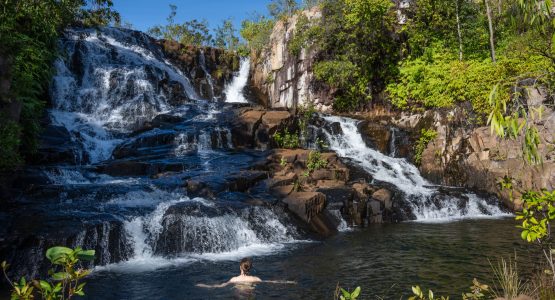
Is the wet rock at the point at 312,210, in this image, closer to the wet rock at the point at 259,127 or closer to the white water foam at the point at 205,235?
the white water foam at the point at 205,235

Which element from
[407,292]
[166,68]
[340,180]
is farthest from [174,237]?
[166,68]

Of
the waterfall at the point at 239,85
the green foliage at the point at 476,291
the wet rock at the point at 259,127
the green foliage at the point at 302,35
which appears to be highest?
the green foliage at the point at 302,35

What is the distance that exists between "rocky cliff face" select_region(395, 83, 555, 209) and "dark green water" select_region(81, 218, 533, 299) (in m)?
6.11

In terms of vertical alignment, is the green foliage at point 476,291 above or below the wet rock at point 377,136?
below

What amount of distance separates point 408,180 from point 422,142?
325cm

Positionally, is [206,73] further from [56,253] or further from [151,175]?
[56,253]

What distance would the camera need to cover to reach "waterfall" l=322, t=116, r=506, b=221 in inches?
723

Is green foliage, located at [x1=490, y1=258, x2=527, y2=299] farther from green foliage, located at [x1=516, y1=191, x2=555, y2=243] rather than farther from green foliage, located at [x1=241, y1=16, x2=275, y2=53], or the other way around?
green foliage, located at [x1=241, y1=16, x2=275, y2=53]

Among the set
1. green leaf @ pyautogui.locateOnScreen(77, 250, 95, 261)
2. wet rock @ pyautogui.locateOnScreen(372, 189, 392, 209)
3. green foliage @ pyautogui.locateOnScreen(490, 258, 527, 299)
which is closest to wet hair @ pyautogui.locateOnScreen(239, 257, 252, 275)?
green foliage @ pyautogui.locateOnScreen(490, 258, 527, 299)

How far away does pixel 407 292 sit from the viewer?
28.4 ft

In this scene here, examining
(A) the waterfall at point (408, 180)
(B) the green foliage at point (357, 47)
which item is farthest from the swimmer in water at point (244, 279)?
(B) the green foliage at point (357, 47)

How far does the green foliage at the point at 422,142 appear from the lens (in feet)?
76.7

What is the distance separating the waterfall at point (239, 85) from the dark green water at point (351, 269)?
74.9 ft

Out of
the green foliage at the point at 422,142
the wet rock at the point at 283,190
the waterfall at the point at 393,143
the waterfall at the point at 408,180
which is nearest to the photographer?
the wet rock at the point at 283,190
